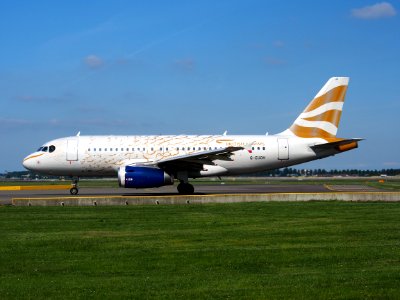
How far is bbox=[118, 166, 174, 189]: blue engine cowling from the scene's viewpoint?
32531 mm

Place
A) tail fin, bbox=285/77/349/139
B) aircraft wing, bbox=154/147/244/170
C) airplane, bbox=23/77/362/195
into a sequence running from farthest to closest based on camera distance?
tail fin, bbox=285/77/349/139, airplane, bbox=23/77/362/195, aircraft wing, bbox=154/147/244/170

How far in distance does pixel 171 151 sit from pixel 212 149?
7.97 ft

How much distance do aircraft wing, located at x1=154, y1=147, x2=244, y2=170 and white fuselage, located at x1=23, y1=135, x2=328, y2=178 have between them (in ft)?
4.95

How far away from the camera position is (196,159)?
33.5 metres

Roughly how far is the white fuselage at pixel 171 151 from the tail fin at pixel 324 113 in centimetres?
72

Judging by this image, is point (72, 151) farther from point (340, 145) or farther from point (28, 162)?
point (340, 145)

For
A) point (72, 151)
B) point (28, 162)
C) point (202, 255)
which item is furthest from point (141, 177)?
point (202, 255)

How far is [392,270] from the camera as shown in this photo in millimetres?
10867

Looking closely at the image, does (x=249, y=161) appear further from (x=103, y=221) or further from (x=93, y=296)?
(x=93, y=296)

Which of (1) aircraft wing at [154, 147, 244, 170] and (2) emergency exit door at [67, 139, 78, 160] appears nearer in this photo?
(1) aircraft wing at [154, 147, 244, 170]

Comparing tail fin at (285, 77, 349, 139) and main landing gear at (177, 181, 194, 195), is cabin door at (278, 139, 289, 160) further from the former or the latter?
main landing gear at (177, 181, 194, 195)

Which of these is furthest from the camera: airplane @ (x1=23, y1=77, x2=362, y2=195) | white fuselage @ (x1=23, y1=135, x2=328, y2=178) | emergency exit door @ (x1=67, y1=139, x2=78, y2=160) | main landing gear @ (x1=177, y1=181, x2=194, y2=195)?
emergency exit door @ (x1=67, y1=139, x2=78, y2=160)

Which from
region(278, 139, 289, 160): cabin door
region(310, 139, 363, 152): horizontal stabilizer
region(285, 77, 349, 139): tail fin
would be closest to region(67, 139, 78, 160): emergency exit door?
region(278, 139, 289, 160): cabin door

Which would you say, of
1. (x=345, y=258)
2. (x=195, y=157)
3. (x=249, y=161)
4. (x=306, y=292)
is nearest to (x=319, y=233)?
(x=345, y=258)
